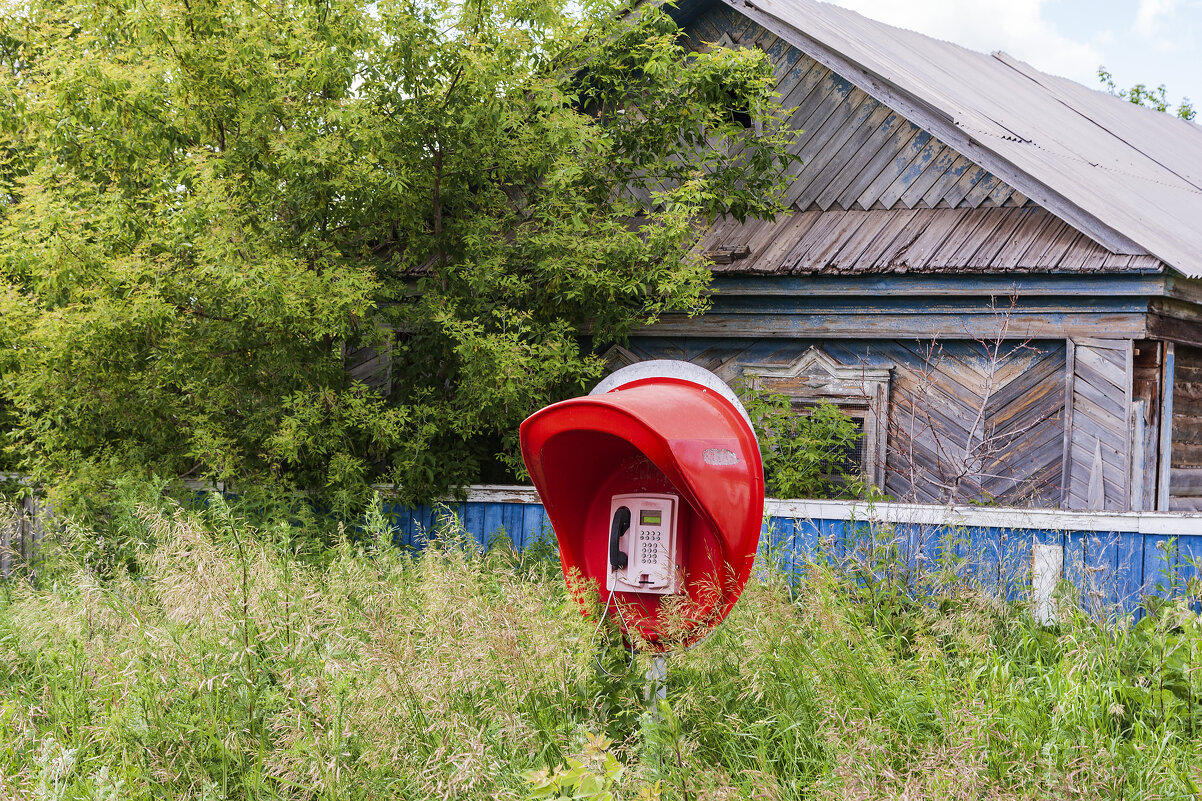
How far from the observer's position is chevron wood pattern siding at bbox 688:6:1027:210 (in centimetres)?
902

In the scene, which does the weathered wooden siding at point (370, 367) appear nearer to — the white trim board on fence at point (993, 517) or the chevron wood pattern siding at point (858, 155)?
the chevron wood pattern siding at point (858, 155)

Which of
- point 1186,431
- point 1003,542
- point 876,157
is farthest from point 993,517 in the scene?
point 1186,431

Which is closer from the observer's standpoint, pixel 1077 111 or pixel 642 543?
pixel 642 543

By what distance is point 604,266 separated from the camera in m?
8.38

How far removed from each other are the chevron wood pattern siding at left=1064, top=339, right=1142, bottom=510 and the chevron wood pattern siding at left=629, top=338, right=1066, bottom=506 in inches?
6.9

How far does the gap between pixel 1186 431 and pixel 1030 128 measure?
353 cm

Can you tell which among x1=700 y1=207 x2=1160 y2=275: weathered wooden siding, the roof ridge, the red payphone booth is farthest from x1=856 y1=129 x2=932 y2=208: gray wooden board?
the red payphone booth

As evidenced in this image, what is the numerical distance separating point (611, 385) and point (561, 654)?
5.10ft

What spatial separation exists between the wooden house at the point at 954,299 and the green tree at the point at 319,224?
113cm

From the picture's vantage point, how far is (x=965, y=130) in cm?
836

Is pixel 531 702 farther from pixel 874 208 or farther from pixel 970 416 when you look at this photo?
pixel 874 208

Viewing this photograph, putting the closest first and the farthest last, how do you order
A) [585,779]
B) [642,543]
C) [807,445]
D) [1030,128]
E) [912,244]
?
[585,779], [642,543], [807,445], [912,244], [1030,128]

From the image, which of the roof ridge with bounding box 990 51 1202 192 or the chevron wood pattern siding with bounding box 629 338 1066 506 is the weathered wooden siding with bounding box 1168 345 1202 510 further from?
the roof ridge with bounding box 990 51 1202 192

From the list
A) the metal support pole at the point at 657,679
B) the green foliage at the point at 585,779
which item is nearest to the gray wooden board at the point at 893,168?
the metal support pole at the point at 657,679
